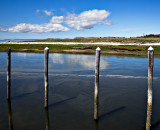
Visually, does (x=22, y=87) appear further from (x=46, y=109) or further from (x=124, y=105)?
(x=124, y=105)

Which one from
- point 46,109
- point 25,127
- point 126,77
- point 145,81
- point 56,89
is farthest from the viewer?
point 126,77

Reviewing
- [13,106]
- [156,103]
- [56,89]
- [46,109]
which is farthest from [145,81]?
[13,106]

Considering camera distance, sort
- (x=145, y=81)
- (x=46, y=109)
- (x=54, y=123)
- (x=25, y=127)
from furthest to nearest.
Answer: (x=145, y=81) < (x=46, y=109) < (x=54, y=123) < (x=25, y=127)

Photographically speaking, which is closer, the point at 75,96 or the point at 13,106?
the point at 13,106

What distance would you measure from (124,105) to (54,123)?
4.84 metres

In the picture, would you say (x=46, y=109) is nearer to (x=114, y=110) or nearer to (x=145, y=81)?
(x=114, y=110)

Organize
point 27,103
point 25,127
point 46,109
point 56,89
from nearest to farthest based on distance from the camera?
point 25,127, point 46,109, point 27,103, point 56,89

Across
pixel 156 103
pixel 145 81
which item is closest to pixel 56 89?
pixel 156 103

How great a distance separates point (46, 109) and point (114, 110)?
4.07 metres

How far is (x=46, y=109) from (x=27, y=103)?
1.60 meters

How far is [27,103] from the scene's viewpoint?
12383mm

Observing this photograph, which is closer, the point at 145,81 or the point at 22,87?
the point at 22,87

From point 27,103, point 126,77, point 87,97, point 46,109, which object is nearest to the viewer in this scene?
point 46,109

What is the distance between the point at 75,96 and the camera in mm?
13898
